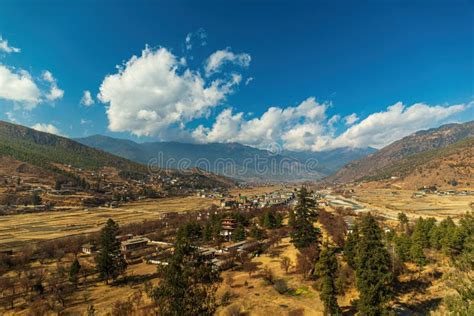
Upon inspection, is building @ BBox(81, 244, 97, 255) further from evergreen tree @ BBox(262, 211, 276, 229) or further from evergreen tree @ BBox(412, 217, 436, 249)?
evergreen tree @ BBox(412, 217, 436, 249)

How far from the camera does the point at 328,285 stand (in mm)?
27547

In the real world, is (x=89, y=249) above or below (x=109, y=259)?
below

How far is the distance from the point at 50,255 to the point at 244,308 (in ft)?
145

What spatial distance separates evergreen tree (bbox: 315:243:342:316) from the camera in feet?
87.6

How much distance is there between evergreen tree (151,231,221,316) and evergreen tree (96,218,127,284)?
3022 cm

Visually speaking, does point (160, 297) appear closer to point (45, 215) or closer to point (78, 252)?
point (78, 252)

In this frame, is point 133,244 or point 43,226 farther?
point 43,226

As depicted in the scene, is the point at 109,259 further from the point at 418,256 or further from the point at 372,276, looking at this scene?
the point at 418,256

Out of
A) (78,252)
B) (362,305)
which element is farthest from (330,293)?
(78,252)

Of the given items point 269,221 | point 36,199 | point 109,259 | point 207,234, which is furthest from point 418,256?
point 36,199

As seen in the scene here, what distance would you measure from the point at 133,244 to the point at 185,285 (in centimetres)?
5259

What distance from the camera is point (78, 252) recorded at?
56.8 m

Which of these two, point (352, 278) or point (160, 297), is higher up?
point (160, 297)

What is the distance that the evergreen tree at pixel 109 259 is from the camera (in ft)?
128
